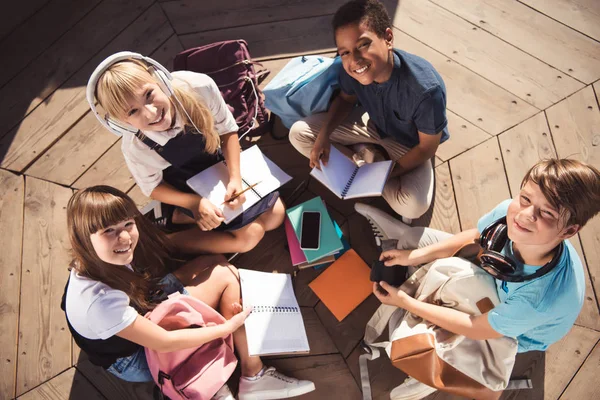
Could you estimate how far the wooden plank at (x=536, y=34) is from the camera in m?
2.21

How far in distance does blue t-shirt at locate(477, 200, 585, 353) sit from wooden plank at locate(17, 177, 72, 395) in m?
1.71

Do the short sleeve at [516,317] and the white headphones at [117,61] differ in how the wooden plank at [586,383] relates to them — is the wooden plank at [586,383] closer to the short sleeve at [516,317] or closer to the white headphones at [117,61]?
the short sleeve at [516,317]

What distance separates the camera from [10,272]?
1989mm

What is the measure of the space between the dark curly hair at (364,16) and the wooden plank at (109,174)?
4.08ft

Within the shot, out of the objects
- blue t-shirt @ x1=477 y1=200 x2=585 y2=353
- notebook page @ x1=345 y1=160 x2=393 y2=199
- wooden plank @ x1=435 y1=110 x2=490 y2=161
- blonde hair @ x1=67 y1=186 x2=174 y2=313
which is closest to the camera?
blue t-shirt @ x1=477 y1=200 x2=585 y2=353

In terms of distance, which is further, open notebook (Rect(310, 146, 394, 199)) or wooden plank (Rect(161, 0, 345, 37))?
wooden plank (Rect(161, 0, 345, 37))

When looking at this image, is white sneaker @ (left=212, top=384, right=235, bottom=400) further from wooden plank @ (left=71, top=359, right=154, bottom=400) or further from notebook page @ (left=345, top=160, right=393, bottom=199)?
notebook page @ (left=345, top=160, right=393, bottom=199)

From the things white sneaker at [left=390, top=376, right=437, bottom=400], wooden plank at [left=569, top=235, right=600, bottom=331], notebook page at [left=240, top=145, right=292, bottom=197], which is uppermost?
notebook page at [left=240, top=145, right=292, bottom=197]

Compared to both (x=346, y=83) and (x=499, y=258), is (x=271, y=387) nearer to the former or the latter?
(x=499, y=258)

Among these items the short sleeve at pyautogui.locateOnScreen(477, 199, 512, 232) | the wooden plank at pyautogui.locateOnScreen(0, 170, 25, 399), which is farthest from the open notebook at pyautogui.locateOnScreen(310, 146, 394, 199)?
the wooden plank at pyautogui.locateOnScreen(0, 170, 25, 399)

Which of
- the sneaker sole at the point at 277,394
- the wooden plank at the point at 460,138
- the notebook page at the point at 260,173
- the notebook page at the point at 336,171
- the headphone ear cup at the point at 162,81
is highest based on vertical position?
the headphone ear cup at the point at 162,81

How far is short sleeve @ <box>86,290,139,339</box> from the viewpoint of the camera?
1383mm

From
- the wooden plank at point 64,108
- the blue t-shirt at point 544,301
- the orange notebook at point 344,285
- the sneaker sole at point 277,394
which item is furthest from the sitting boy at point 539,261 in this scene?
the wooden plank at point 64,108

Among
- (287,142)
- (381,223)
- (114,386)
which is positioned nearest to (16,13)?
(287,142)
